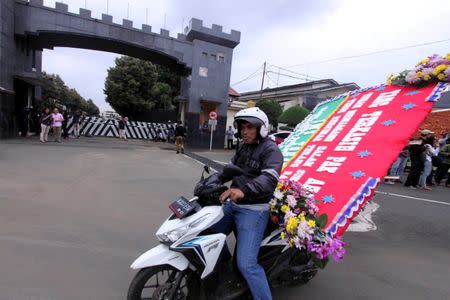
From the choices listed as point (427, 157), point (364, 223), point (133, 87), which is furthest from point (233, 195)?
point (133, 87)

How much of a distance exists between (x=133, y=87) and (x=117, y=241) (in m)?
33.1

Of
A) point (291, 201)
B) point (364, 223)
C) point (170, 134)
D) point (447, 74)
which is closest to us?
point (291, 201)

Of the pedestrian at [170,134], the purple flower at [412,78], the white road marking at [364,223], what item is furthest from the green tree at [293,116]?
the purple flower at [412,78]

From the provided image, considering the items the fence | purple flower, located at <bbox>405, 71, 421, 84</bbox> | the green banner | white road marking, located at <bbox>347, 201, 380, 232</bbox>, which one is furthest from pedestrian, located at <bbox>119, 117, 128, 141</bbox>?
purple flower, located at <bbox>405, 71, 421, 84</bbox>

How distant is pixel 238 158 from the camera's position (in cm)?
318

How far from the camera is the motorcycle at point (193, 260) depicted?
255 cm

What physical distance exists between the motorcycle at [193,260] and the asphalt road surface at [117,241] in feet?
2.29

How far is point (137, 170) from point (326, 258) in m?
7.88

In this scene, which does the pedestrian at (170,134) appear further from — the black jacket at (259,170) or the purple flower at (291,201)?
the purple flower at (291,201)

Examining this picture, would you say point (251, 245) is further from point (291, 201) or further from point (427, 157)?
point (427, 157)

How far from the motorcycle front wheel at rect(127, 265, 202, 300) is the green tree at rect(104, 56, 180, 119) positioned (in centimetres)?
3443

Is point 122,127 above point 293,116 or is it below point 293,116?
below

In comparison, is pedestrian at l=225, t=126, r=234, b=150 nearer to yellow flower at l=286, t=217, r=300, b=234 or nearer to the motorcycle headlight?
yellow flower at l=286, t=217, r=300, b=234

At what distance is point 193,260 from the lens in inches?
101
